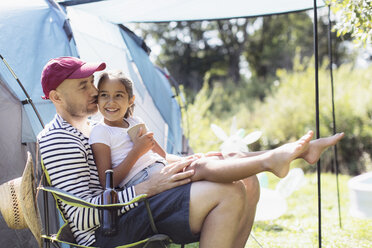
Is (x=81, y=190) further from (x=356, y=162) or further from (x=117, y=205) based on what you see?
(x=356, y=162)

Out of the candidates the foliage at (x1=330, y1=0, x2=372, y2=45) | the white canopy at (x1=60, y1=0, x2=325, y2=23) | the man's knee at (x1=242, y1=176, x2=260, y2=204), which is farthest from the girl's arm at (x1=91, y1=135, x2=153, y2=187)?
the foliage at (x1=330, y1=0, x2=372, y2=45)

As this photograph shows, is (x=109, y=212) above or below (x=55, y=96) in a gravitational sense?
below

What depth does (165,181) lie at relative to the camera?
5.00 ft

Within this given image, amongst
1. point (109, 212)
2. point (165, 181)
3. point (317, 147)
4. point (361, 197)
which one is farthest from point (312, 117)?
point (109, 212)

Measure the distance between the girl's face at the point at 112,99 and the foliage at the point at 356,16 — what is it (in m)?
1.30

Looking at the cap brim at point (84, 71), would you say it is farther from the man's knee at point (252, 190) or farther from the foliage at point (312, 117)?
the foliage at point (312, 117)

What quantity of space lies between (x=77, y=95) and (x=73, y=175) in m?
0.38

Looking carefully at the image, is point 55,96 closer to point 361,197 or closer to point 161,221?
point 161,221

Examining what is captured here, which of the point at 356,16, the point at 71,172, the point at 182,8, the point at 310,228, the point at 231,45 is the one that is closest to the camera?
the point at 71,172

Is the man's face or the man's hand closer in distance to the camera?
the man's hand

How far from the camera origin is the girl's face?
177 cm

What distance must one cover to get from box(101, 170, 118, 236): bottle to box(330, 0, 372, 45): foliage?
1.53m

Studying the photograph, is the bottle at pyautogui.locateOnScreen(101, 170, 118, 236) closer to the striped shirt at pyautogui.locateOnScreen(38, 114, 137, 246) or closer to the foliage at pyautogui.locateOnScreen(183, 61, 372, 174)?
the striped shirt at pyautogui.locateOnScreen(38, 114, 137, 246)

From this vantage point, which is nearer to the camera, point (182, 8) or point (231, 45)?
point (182, 8)
